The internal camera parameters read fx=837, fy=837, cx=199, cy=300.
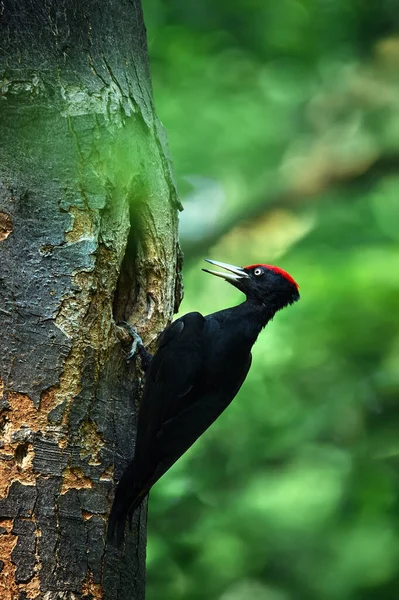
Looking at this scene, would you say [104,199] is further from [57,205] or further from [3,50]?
[3,50]

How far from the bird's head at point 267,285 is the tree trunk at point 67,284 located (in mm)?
1037

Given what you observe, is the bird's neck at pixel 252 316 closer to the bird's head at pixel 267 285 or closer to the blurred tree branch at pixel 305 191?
the bird's head at pixel 267 285

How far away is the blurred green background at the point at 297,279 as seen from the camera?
439cm

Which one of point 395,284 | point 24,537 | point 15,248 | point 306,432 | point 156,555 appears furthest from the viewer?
point 306,432

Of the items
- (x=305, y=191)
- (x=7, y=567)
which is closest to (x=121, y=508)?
(x=7, y=567)

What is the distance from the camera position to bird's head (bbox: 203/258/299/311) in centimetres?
415

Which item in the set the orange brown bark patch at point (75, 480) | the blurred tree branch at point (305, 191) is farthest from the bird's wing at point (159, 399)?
the blurred tree branch at point (305, 191)

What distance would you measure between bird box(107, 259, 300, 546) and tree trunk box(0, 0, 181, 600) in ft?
0.23

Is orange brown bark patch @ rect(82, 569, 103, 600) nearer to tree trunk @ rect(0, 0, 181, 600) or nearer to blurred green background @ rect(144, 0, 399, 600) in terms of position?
tree trunk @ rect(0, 0, 181, 600)

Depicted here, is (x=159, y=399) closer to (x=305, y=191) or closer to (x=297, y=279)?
(x=297, y=279)

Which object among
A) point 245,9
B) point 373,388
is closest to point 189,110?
point 245,9

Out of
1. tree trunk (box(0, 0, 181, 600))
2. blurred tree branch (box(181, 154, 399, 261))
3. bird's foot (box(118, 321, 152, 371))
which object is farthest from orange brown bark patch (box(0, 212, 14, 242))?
blurred tree branch (box(181, 154, 399, 261))

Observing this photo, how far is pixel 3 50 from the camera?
2.95 metres

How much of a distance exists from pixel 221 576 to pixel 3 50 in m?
2.84
